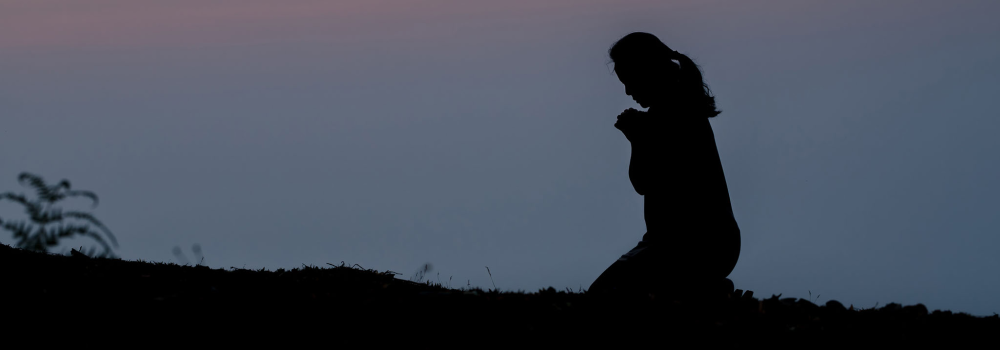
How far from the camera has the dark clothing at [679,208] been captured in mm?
5254

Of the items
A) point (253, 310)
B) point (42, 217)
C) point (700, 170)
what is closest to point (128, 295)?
point (253, 310)

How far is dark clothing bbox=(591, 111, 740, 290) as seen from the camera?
525 centimetres

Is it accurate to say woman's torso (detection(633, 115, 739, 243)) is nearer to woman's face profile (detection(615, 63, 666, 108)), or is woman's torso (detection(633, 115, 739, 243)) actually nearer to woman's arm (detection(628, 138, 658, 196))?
woman's arm (detection(628, 138, 658, 196))

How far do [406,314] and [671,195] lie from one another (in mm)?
2359

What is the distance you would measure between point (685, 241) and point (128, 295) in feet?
11.8

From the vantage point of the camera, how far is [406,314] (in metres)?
3.91

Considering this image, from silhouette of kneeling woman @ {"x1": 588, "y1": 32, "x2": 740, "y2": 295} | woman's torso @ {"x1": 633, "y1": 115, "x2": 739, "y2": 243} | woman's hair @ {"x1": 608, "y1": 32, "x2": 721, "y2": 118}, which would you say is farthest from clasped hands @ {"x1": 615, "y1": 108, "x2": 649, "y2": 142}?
woman's hair @ {"x1": 608, "y1": 32, "x2": 721, "y2": 118}

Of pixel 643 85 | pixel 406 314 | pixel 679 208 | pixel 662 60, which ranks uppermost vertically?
pixel 662 60

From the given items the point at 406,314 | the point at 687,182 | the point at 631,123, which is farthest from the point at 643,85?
the point at 406,314

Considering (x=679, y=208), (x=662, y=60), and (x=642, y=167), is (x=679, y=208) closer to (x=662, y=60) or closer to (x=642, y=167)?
(x=642, y=167)

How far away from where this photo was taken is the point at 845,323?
169 inches

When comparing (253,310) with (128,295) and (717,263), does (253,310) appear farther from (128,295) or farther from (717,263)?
(717,263)

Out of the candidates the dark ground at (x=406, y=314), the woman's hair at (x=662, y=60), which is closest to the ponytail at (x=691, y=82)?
the woman's hair at (x=662, y=60)

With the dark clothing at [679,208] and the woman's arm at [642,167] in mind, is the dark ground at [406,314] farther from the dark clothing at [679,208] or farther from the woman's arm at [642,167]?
the woman's arm at [642,167]
